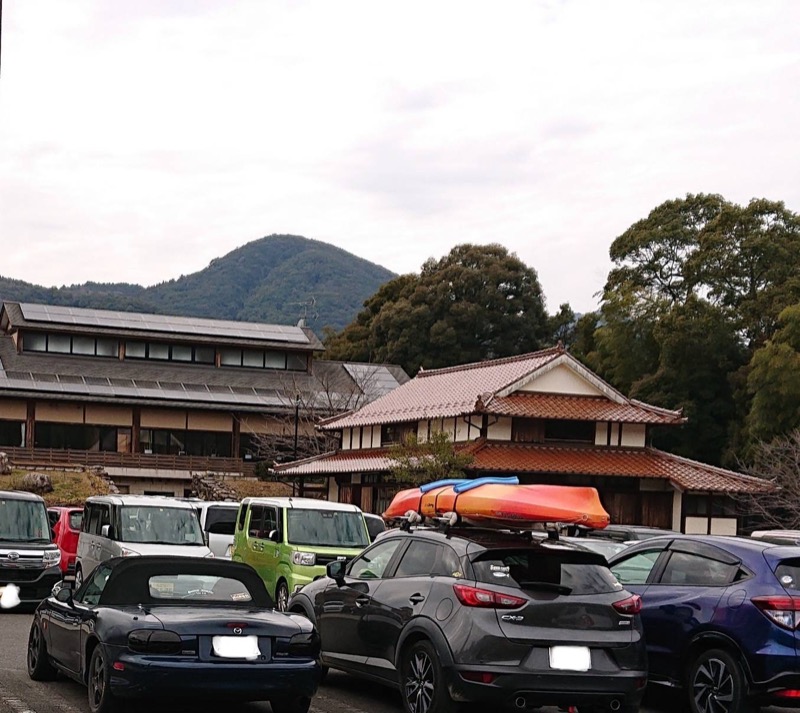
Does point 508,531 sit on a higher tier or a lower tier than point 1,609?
higher

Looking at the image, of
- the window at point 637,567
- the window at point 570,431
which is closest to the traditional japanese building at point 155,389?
the window at point 570,431

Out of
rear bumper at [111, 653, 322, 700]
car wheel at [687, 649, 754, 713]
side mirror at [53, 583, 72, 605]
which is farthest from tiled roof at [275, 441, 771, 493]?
rear bumper at [111, 653, 322, 700]

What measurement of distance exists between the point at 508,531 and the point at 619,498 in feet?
114

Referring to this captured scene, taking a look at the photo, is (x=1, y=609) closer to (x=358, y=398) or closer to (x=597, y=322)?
(x=358, y=398)

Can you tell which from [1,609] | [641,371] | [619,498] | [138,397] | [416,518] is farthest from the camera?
[641,371]

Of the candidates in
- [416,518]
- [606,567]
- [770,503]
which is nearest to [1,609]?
[416,518]

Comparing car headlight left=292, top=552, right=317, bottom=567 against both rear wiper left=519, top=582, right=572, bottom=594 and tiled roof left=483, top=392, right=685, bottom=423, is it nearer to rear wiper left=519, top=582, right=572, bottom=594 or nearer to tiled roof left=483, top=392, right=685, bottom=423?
rear wiper left=519, top=582, right=572, bottom=594

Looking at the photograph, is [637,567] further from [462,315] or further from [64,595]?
[462,315]

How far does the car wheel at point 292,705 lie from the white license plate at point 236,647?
530 mm

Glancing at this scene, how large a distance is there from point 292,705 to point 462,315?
6664 cm

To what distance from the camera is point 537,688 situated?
31.4 feet

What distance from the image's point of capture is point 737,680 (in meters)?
10.5

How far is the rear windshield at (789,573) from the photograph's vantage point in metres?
10.6

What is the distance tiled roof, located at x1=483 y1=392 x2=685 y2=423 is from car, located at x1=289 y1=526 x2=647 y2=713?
32378 mm
